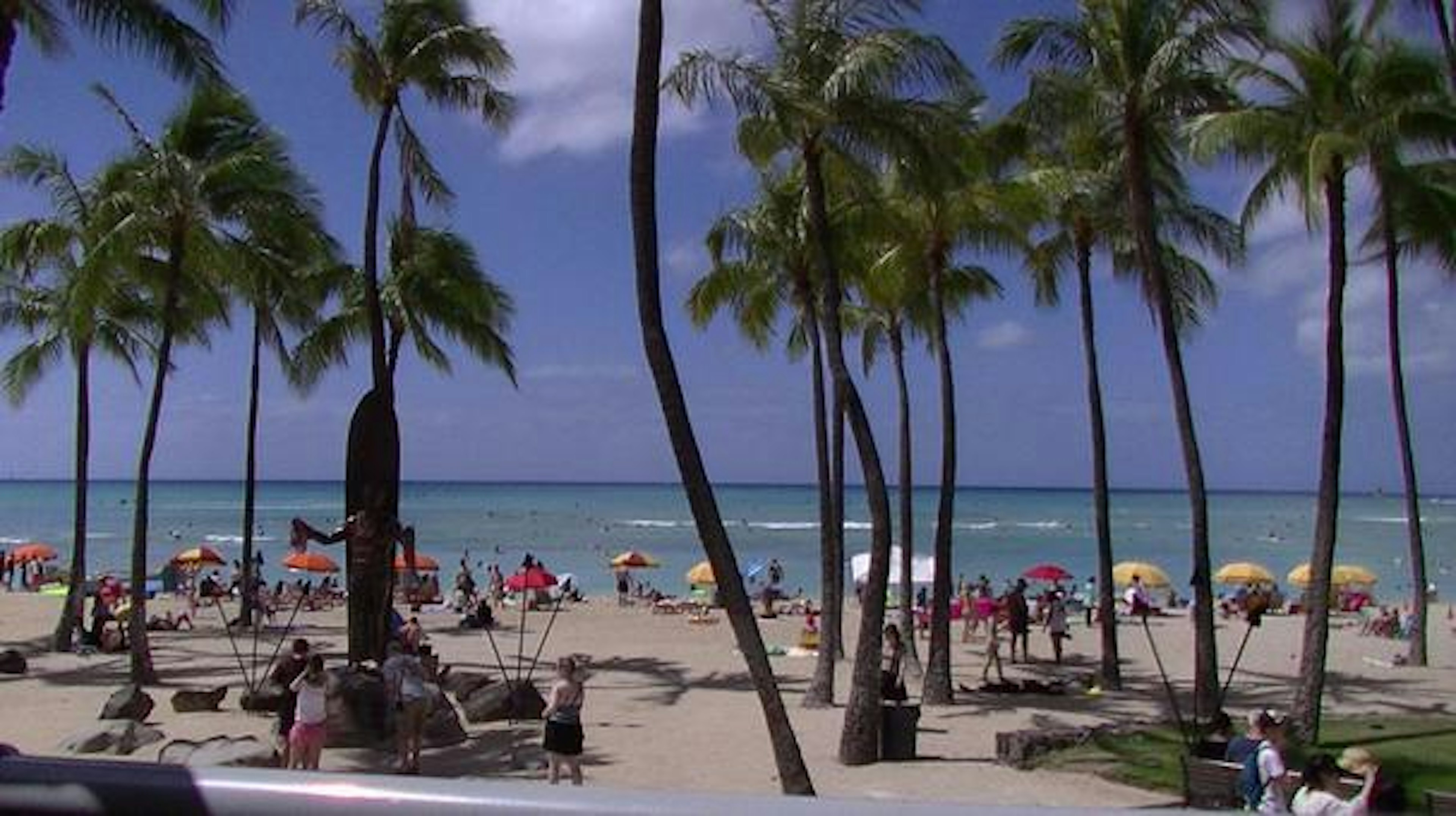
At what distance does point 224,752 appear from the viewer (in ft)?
38.9

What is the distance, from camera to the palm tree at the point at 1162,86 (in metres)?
17.1

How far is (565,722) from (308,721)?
7.90 ft

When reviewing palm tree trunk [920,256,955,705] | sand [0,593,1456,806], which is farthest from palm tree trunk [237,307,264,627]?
palm tree trunk [920,256,955,705]

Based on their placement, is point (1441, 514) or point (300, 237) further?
point (1441, 514)

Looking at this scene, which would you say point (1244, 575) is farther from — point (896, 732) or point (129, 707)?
point (129, 707)

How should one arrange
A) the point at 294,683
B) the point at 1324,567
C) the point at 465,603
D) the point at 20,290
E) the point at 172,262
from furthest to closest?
the point at 465,603 < the point at 20,290 < the point at 172,262 < the point at 1324,567 < the point at 294,683

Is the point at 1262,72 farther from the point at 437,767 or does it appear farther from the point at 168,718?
the point at 168,718

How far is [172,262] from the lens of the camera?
2103 cm

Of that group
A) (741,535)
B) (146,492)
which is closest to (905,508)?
(146,492)

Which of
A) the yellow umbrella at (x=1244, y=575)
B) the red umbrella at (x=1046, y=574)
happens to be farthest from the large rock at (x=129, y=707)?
the yellow umbrella at (x=1244, y=575)

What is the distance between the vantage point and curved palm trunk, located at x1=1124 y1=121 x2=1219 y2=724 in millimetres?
17062

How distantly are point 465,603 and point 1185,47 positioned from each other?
27.0 metres

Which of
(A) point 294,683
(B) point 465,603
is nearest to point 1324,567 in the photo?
(A) point 294,683

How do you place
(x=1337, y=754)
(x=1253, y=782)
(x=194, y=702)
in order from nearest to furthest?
(x=1253, y=782), (x=1337, y=754), (x=194, y=702)
